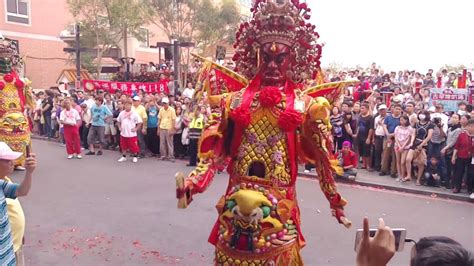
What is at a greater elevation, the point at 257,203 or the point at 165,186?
the point at 257,203

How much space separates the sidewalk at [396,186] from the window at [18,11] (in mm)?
22448

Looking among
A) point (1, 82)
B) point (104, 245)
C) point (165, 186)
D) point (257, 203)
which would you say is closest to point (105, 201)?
point (165, 186)

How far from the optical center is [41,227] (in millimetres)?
6164

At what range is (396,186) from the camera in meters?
8.67

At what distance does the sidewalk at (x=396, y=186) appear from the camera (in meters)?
8.14

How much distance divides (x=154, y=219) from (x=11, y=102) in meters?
3.44

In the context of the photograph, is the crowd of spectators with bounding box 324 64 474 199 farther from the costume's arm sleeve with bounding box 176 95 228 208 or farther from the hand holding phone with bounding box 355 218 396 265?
the hand holding phone with bounding box 355 218 396 265

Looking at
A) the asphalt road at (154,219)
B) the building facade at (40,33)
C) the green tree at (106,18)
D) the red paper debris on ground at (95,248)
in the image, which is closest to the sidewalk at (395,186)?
the asphalt road at (154,219)

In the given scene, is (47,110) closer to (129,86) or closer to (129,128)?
(129,86)

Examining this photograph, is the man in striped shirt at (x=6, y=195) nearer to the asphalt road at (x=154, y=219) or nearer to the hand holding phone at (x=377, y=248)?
the asphalt road at (x=154, y=219)

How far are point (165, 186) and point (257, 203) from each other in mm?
6115

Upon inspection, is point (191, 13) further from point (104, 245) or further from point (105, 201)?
point (104, 245)

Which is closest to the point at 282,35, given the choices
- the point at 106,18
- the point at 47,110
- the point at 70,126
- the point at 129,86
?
the point at 70,126

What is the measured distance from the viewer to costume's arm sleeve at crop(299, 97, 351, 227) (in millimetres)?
2967
